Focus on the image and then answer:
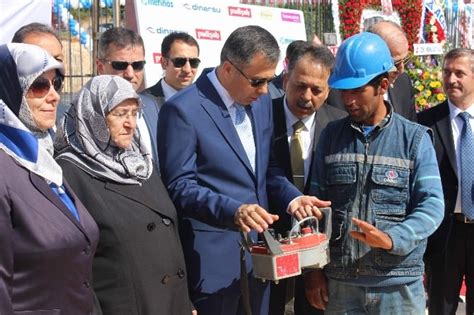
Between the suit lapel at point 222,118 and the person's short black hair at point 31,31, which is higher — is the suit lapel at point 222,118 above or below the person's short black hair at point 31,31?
below

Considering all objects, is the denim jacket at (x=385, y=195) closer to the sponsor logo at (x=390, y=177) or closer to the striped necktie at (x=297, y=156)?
the sponsor logo at (x=390, y=177)

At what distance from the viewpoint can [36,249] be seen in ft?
8.55

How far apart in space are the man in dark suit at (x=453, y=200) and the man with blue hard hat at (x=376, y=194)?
1.51 metres

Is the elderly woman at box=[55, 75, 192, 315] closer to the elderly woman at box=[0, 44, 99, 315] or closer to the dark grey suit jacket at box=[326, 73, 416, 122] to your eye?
the elderly woman at box=[0, 44, 99, 315]

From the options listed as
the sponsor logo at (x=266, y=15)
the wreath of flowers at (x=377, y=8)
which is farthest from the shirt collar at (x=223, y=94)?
the wreath of flowers at (x=377, y=8)

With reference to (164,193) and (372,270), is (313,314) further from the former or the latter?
(164,193)

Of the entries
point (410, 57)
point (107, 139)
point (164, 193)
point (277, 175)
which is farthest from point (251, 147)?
point (410, 57)

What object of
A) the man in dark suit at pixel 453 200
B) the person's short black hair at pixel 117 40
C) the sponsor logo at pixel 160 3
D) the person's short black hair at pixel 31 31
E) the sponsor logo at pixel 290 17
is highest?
the sponsor logo at pixel 160 3

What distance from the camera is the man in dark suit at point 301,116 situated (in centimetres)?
435

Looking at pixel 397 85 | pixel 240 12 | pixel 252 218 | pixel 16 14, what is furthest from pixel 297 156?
pixel 240 12

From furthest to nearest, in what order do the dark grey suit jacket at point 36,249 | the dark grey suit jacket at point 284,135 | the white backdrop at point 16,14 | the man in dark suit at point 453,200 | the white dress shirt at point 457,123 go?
the white backdrop at point 16,14 < the white dress shirt at point 457,123 < the man in dark suit at point 453,200 < the dark grey suit jacket at point 284,135 < the dark grey suit jacket at point 36,249

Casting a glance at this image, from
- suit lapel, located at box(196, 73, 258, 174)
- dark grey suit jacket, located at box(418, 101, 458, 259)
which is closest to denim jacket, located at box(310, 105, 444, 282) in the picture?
suit lapel, located at box(196, 73, 258, 174)

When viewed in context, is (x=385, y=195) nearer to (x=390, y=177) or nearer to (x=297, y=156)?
(x=390, y=177)

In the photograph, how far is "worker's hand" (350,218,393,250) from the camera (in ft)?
11.2
